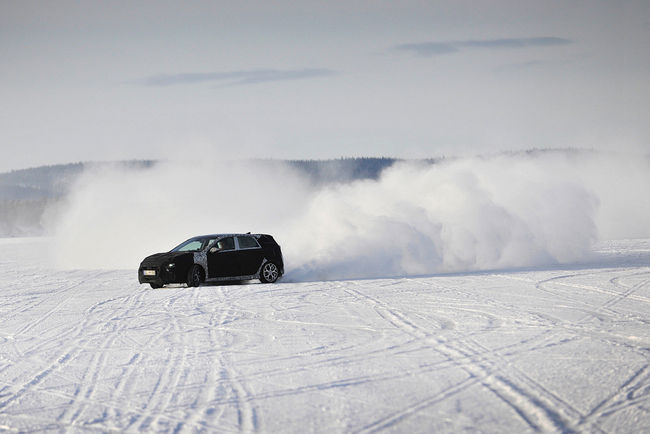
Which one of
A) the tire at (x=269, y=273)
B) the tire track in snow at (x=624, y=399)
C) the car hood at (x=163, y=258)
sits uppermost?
the car hood at (x=163, y=258)

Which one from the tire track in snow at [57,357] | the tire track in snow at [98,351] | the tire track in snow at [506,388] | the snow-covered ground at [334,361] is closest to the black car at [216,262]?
the tire track in snow at [98,351]

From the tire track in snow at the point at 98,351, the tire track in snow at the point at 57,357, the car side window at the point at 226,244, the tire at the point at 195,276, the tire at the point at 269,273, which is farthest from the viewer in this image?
the tire at the point at 269,273

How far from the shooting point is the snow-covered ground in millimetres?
6402

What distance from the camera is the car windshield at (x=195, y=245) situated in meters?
19.1

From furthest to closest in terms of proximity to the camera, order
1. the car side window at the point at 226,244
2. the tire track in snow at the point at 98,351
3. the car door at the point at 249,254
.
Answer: the car door at the point at 249,254 → the car side window at the point at 226,244 → the tire track in snow at the point at 98,351

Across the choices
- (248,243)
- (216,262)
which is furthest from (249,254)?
(216,262)

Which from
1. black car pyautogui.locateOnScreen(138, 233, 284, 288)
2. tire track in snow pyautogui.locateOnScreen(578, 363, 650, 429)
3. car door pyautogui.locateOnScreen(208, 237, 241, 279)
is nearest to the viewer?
tire track in snow pyautogui.locateOnScreen(578, 363, 650, 429)

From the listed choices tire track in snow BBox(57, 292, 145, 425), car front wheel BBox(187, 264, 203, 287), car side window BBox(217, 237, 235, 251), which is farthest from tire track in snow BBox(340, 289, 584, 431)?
car side window BBox(217, 237, 235, 251)

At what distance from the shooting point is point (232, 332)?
1141 cm

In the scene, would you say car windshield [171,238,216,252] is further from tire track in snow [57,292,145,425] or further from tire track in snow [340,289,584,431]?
tire track in snow [340,289,584,431]

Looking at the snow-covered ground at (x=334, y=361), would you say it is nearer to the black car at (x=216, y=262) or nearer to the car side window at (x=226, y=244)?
the black car at (x=216, y=262)

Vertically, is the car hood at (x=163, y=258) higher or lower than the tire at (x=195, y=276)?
higher

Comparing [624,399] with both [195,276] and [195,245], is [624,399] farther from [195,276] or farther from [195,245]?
[195,245]

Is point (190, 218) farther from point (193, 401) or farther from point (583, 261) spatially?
point (193, 401)
